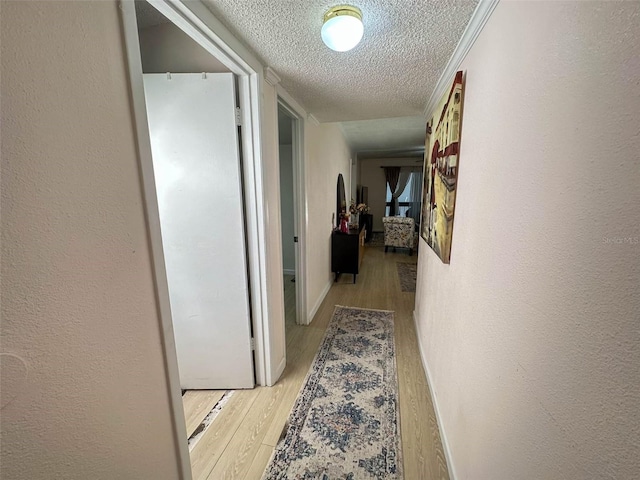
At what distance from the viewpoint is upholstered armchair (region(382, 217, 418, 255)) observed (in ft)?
18.4

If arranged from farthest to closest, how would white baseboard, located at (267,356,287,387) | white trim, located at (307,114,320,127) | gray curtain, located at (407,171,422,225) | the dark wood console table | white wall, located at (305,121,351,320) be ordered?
gray curtain, located at (407,171,422,225) → the dark wood console table → white wall, located at (305,121,351,320) → white trim, located at (307,114,320,127) → white baseboard, located at (267,356,287,387)

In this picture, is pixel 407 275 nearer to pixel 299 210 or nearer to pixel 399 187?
pixel 299 210

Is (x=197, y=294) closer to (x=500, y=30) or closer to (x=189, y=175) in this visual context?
(x=189, y=175)

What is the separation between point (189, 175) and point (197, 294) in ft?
2.57

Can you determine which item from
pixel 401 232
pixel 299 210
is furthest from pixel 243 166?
pixel 401 232

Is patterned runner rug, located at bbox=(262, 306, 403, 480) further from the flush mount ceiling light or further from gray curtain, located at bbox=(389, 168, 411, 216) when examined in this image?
gray curtain, located at bbox=(389, 168, 411, 216)

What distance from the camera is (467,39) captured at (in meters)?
1.23

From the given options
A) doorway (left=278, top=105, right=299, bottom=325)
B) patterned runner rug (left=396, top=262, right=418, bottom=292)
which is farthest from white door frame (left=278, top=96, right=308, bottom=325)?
patterned runner rug (left=396, top=262, right=418, bottom=292)

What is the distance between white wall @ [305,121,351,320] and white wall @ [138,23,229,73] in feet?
3.82

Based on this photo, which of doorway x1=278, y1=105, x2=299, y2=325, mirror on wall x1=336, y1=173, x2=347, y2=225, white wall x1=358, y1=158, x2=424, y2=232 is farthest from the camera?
white wall x1=358, y1=158, x2=424, y2=232

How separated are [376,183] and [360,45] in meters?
7.16

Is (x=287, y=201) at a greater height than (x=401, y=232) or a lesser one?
greater

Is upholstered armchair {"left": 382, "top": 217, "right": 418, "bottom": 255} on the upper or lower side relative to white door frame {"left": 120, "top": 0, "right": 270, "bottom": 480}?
lower

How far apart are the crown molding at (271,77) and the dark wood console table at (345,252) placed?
2.42 meters
